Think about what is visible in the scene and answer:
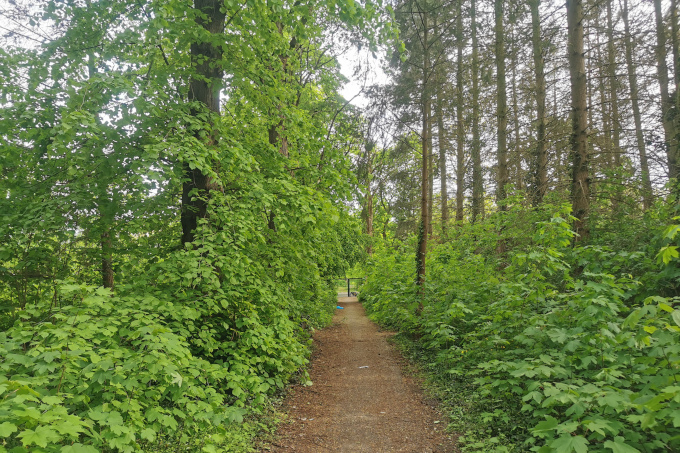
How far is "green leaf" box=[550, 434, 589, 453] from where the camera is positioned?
92.7 inches

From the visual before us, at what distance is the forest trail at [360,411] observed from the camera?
13.6 feet

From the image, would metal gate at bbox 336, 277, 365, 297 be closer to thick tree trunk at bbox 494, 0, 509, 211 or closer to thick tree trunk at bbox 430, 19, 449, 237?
thick tree trunk at bbox 430, 19, 449, 237

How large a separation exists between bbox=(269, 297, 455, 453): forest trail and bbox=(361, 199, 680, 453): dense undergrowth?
1.45ft

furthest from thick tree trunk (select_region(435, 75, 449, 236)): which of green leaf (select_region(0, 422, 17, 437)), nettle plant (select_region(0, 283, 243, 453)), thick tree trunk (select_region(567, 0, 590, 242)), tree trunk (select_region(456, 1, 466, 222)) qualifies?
green leaf (select_region(0, 422, 17, 437))

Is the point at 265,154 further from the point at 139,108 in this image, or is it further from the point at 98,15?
the point at 98,15

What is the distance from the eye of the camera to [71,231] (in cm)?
438

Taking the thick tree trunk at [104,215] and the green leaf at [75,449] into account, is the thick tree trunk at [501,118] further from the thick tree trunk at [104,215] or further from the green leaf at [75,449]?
the green leaf at [75,449]

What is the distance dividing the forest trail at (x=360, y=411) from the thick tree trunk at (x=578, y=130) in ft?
14.7

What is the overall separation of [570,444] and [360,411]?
331 centimetres

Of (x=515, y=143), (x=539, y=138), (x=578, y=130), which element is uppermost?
(x=515, y=143)

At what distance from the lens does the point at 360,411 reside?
5176 millimetres

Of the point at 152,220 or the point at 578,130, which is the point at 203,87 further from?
the point at 578,130

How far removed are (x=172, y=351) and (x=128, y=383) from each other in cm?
39

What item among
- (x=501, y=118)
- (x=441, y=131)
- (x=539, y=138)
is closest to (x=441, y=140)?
(x=441, y=131)
